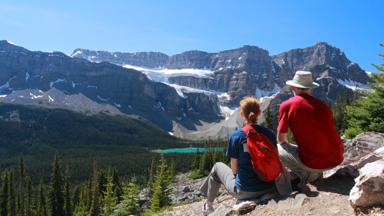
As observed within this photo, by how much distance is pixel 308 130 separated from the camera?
977 centimetres

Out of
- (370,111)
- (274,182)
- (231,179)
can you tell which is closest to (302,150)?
(274,182)

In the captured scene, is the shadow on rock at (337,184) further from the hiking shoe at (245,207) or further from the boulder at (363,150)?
the hiking shoe at (245,207)

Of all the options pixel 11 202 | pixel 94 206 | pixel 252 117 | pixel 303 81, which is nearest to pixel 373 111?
pixel 303 81

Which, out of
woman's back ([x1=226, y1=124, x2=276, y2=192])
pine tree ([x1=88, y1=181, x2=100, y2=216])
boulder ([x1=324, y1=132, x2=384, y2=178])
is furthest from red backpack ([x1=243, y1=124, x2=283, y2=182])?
pine tree ([x1=88, y1=181, x2=100, y2=216])

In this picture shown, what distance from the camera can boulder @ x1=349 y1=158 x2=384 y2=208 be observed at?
27.6ft

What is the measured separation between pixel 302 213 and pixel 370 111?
13808 mm

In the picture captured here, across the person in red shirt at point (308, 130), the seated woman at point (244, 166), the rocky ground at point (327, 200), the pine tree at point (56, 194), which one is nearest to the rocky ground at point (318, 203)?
the rocky ground at point (327, 200)

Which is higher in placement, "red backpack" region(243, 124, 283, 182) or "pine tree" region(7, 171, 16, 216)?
"red backpack" region(243, 124, 283, 182)

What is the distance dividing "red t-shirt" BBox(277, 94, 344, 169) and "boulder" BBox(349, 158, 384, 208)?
1.24 m

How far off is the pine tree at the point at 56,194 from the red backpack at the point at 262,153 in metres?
68.1

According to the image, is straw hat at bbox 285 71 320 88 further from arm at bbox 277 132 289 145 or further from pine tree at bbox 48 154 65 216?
pine tree at bbox 48 154 65 216

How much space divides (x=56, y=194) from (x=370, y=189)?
236 ft

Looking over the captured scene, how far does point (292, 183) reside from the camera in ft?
35.3

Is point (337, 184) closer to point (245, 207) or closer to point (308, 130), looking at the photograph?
point (308, 130)
